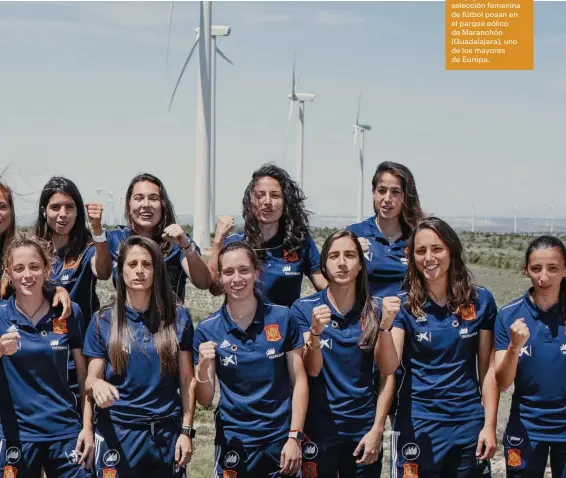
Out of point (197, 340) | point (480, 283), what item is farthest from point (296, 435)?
point (480, 283)

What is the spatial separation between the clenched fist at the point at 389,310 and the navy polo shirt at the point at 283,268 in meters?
1.38

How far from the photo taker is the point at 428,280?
6.70 meters

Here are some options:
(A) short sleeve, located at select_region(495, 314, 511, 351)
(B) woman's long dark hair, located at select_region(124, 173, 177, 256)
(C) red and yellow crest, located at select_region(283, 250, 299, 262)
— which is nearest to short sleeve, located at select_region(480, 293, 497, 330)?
(A) short sleeve, located at select_region(495, 314, 511, 351)

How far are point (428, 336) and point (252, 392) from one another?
1.36 meters

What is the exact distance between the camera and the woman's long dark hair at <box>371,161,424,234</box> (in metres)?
7.64

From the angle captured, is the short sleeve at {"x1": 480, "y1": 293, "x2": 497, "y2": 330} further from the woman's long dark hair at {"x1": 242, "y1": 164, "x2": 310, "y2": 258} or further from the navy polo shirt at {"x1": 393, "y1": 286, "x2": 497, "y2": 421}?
the woman's long dark hair at {"x1": 242, "y1": 164, "x2": 310, "y2": 258}

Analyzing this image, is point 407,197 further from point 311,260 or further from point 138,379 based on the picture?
point 138,379

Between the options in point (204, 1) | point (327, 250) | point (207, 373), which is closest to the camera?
point (207, 373)

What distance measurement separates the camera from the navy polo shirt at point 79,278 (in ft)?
24.1

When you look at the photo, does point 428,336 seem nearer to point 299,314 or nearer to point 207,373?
point 299,314

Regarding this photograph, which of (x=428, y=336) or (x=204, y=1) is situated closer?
(x=428, y=336)

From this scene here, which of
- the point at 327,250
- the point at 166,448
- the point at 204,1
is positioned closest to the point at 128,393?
the point at 166,448

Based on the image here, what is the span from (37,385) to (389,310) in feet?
8.60

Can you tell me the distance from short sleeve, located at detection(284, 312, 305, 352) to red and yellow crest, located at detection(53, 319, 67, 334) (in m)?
1.67
